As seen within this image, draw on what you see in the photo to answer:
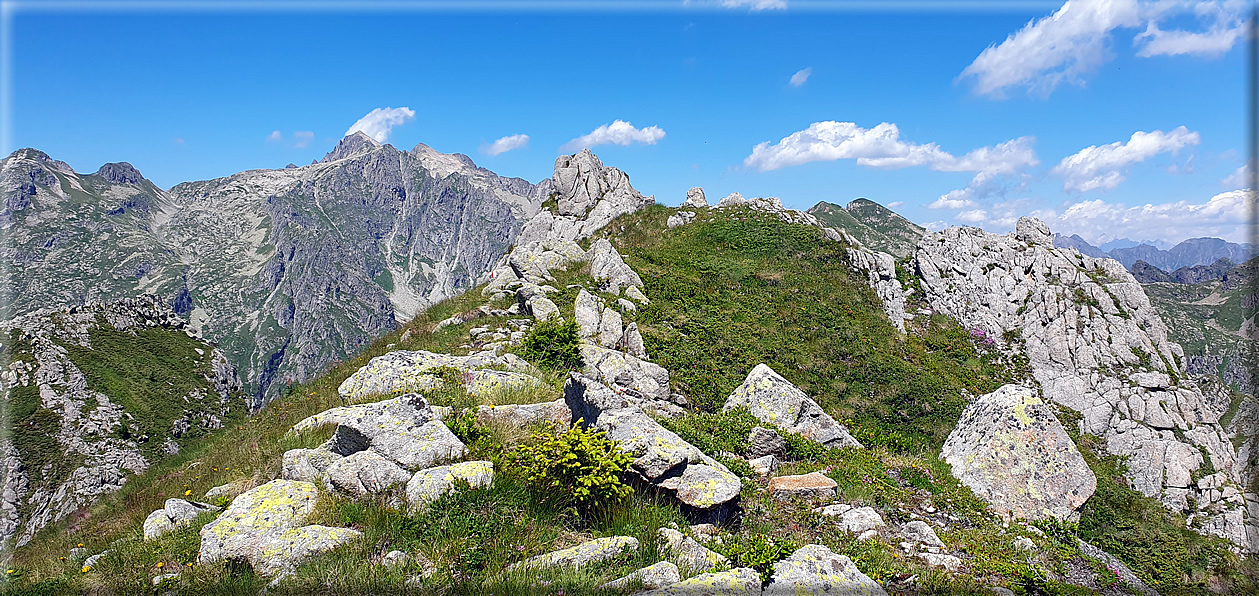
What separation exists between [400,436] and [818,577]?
7.26 meters

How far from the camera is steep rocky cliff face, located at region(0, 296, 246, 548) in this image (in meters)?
84.9

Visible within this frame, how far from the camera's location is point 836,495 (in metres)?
10.7

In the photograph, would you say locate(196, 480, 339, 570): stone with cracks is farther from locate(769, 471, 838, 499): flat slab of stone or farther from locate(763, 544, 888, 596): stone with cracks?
locate(769, 471, 838, 499): flat slab of stone

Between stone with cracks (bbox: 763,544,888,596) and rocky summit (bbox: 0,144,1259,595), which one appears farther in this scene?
rocky summit (bbox: 0,144,1259,595)

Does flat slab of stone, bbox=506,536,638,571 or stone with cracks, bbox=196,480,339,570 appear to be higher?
stone with cracks, bbox=196,480,339,570

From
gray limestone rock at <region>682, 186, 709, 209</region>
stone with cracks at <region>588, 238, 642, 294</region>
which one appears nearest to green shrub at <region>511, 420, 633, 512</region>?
stone with cracks at <region>588, 238, 642, 294</region>

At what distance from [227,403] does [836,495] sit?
164505 millimetres

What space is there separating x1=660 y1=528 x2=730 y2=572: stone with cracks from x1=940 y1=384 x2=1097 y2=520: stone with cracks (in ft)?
27.9

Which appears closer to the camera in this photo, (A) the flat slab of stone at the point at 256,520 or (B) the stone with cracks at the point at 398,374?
(A) the flat slab of stone at the point at 256,520

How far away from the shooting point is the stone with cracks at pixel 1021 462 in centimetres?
1177

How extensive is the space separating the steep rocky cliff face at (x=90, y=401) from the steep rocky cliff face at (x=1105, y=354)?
107 meters

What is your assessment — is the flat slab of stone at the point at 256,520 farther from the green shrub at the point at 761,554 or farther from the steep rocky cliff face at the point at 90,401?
the steep rocky cliff face at the point at 90,401

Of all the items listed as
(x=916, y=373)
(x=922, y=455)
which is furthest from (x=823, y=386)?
(x=922, y=455)

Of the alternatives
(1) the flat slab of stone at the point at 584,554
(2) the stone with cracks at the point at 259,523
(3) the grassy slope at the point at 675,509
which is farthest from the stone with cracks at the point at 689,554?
(2) the stone with cracks at the point at 259,523
